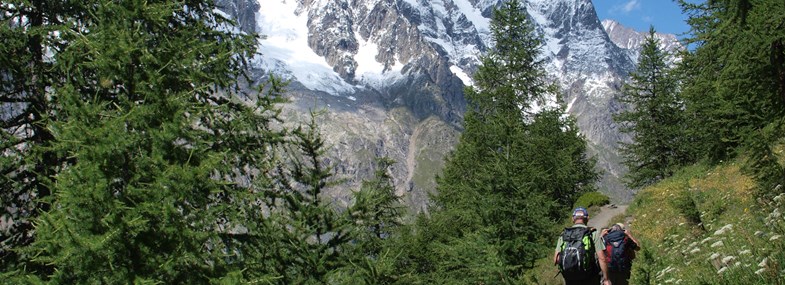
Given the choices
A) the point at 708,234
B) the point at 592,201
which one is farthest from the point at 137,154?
the point at 592,201

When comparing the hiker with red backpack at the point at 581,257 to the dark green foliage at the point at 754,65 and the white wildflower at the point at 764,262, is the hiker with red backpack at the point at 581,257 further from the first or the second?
the dark green foliage at the point at 754,65

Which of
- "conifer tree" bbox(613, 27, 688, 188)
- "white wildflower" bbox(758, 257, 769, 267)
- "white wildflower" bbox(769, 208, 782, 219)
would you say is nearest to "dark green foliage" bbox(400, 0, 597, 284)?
"white wildflower" bbox(769, 208, 782, 219)

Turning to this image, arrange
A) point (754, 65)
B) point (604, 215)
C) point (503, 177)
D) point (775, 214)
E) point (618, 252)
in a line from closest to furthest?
point (618, 252)
point (775, 214)
point (754, 65)
point (503, 177)
point (604, 215)

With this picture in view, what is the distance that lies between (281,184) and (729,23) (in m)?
7.32

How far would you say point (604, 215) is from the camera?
1084 inches

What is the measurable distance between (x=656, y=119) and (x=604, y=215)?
35.2 ft

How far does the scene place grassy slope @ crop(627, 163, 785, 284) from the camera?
5.56 m

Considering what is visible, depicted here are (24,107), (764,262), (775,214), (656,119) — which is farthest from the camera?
(656,119)

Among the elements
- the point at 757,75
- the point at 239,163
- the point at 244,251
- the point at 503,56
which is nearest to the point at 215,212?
the point at 244,251

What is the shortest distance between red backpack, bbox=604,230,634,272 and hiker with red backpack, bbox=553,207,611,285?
0.39ft

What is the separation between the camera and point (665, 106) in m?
34.4

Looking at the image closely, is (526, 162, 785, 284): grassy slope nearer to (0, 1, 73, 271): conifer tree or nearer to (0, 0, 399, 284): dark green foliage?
(0, 0, 399, 284): dark green foliage

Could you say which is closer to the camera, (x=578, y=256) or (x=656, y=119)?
(x=578, y=256)

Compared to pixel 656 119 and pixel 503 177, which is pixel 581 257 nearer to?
pixel 503 177
